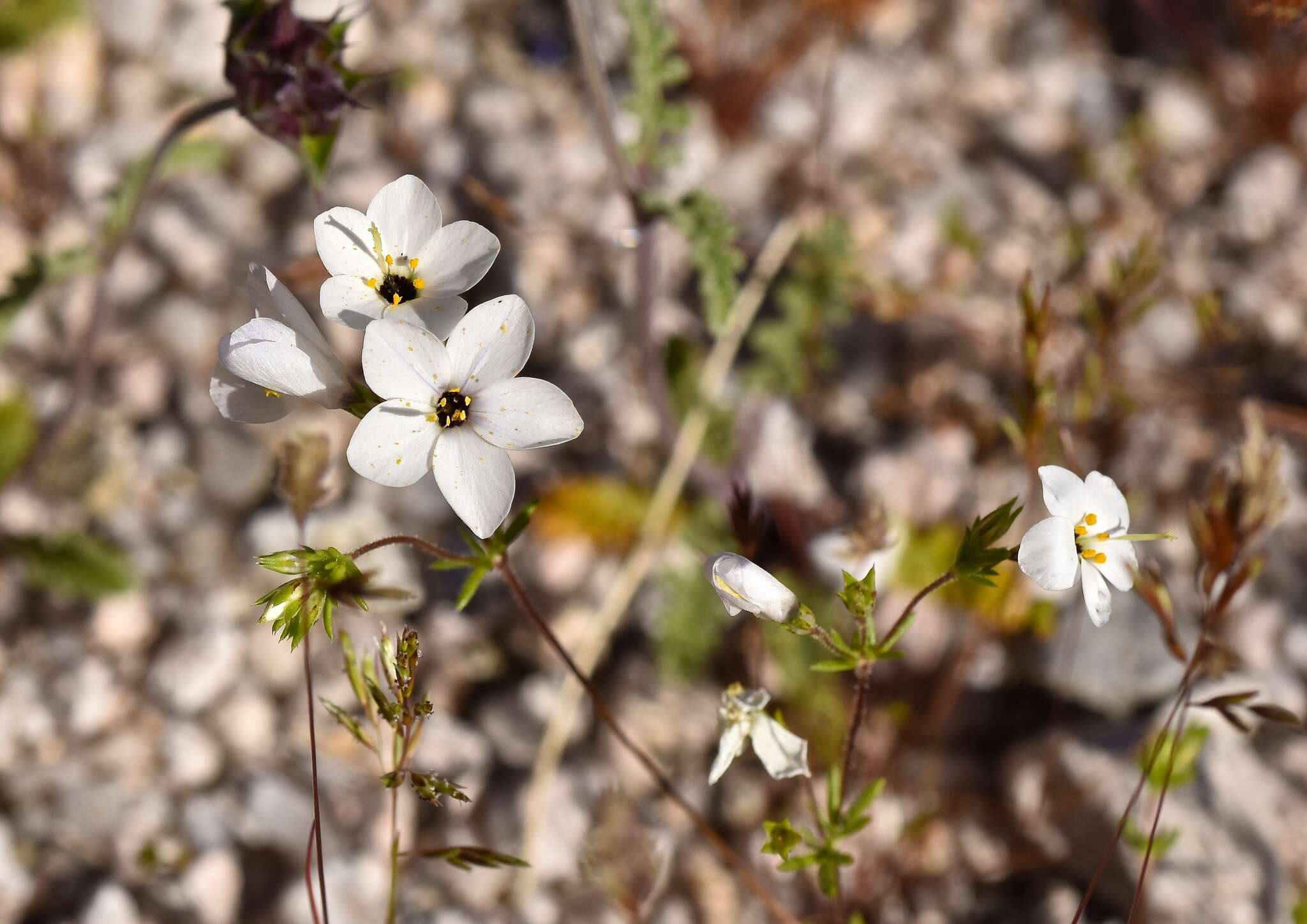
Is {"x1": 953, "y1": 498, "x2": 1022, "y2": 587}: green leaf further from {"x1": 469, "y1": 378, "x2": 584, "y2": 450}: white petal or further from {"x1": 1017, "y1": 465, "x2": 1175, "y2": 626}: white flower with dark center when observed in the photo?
{"x1": 469, "y1": 378, "x2": 584, "y2": 450}: white petal

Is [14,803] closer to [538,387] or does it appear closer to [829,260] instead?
[538,387]

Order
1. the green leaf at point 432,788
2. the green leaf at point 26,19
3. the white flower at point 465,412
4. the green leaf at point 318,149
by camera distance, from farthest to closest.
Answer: the green leaf at point 26,19 < the green leaf at point 318,149 < the white flower at point 465,412 < the green leaf at point 432,788

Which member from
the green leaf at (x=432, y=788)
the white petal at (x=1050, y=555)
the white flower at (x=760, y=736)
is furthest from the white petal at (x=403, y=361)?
the white petal at (x=1050, y=555)

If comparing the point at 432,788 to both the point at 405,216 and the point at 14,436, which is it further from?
the point at 14,436

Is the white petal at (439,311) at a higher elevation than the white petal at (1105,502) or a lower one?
higher

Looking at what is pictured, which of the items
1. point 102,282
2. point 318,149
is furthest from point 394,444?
point 102,282

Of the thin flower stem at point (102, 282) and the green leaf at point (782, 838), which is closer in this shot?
the green leaf at point (782, 838)

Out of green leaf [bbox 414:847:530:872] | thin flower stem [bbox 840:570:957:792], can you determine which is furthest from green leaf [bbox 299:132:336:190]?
thin flower stem [bbox 840:570:957:792]

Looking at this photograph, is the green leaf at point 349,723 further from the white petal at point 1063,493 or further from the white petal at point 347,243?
the white petal at point 1063,493

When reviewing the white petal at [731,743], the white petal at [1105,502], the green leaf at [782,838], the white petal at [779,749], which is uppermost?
the white petal at [1105,502]
